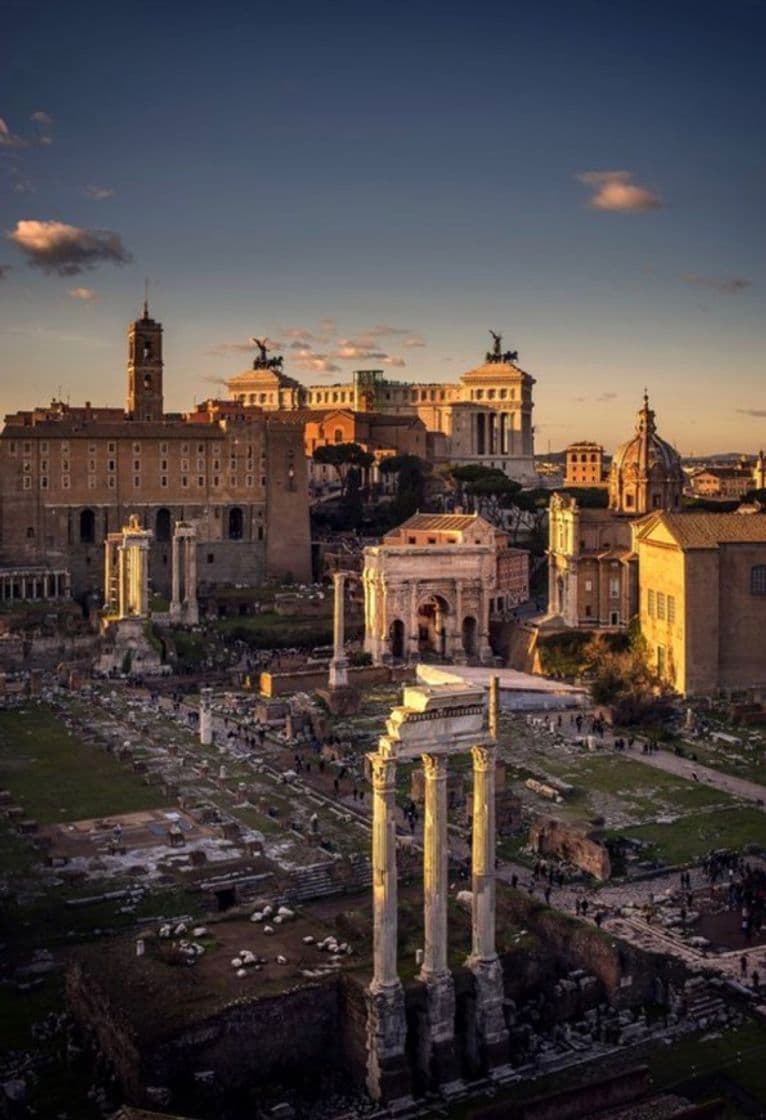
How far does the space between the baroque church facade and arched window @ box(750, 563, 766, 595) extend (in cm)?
692

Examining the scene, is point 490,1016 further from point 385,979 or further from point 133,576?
point 133,576

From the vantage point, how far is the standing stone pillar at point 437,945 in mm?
20922

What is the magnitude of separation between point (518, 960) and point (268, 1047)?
14.8 feet

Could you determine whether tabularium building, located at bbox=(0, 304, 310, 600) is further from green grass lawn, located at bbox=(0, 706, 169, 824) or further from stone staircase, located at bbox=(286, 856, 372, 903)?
stone staircase, located at bbox=(286, 856, 372, 903)

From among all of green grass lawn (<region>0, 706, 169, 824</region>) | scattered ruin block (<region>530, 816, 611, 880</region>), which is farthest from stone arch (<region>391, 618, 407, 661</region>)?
scattered ruin block (<region>530, 816, 611, 880</region>)

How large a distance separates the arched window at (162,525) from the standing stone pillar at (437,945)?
172ft

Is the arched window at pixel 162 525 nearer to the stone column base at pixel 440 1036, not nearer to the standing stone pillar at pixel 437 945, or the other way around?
the standing stone pillar at pixel 437 945

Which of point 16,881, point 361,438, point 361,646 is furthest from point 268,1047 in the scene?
point 361,438

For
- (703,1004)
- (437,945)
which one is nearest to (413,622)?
(703,1004)

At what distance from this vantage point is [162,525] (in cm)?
7231

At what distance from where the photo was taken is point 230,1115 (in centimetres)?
1998

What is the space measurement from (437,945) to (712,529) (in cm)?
3327

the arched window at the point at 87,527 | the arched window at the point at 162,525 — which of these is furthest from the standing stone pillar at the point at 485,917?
the arched window at the point at 162,525

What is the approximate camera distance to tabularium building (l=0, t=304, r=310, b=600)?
69.3 meters
